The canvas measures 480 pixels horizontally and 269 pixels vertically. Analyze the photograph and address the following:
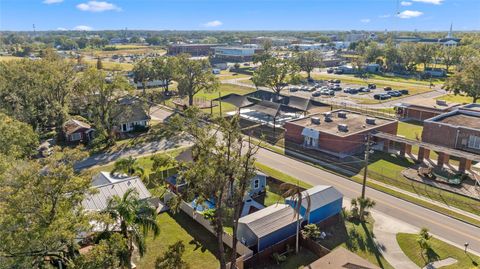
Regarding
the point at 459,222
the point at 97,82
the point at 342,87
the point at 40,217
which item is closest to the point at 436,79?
the point at 342,87

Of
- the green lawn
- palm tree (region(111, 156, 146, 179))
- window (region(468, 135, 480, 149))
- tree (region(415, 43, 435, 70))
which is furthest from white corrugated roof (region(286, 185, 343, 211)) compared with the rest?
tree (region(415, 43, 435, 70))

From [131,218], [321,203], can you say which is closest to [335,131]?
[321,203]

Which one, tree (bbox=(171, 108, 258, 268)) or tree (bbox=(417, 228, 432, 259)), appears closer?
tree (bbox=(171, 108, 258, 268))

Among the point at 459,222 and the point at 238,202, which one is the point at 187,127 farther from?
the point at 459,222

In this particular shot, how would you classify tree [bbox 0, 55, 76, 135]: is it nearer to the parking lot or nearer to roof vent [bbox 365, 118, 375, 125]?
roof vent [bbox 365, 118, 375, 125]

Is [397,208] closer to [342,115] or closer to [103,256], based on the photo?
[342,115]

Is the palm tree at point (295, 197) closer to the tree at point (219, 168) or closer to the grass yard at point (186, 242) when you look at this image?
the tree at point (219, 168)
